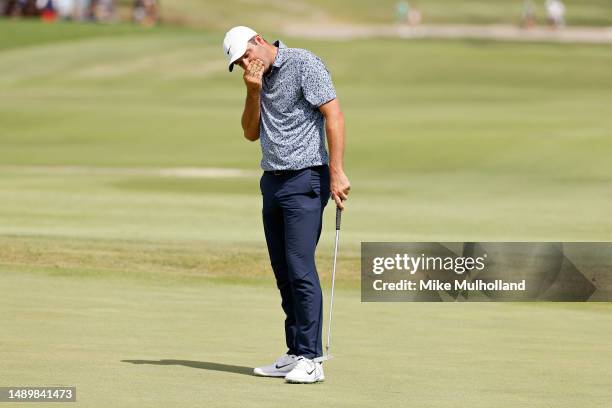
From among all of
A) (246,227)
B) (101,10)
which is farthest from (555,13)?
(246,227)

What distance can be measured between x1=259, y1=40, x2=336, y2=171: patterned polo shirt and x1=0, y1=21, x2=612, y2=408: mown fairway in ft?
3.97

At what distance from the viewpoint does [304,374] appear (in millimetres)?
8016

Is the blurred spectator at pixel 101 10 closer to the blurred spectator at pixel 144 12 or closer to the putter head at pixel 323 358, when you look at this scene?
the blurred spectator at pixel 144 12

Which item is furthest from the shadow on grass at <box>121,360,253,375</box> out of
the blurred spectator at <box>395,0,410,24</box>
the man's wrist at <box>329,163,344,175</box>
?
the blurred spectator at <box>395,0,410,24</box>

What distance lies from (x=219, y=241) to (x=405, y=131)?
699 inches

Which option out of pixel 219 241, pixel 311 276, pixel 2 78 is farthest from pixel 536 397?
pixel 2 78

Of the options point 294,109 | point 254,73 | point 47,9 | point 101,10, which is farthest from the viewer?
point 101,10

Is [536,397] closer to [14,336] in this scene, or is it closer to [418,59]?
[14,336]

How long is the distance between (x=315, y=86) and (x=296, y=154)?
0.40 metres

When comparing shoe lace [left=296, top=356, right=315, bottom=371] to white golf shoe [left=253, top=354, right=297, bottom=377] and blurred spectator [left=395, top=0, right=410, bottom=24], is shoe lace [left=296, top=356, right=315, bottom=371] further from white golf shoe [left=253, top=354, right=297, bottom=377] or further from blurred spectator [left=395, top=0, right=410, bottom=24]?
blurred spectator [left=395, top=0, right=410, bottom=24]

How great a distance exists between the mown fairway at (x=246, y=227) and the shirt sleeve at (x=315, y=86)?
1.52 metres

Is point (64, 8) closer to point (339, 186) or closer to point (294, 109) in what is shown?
point (294, 109)

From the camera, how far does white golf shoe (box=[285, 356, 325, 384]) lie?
26.3 feet

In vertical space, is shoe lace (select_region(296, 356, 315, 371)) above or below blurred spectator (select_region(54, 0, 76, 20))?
below
